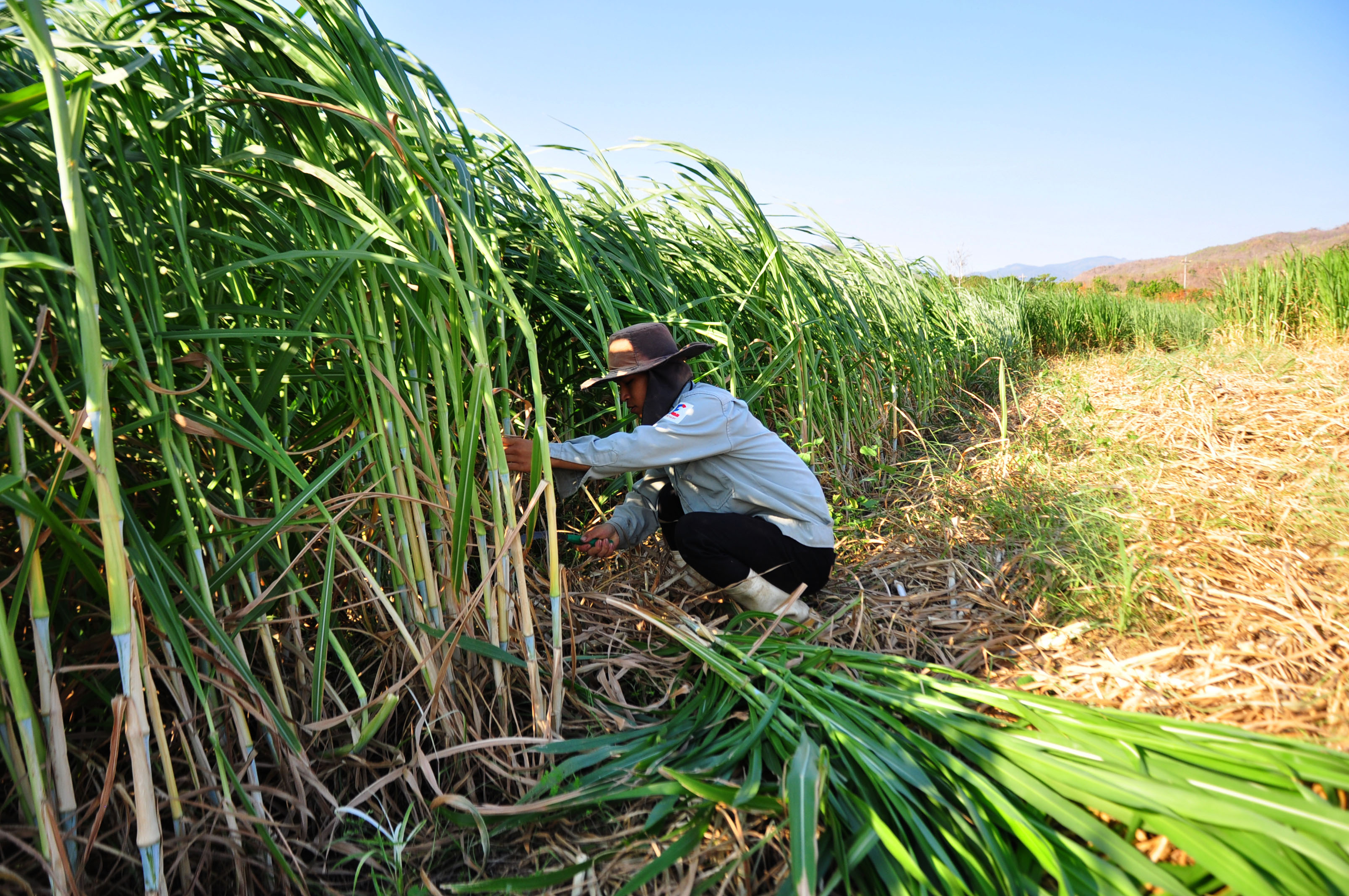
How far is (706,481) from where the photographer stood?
2031 mm

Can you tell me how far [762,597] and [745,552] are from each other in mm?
→ 125

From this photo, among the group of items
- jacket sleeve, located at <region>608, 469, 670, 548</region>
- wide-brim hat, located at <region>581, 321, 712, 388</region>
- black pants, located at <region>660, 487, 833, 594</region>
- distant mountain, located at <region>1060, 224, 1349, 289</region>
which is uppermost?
distant mountain, located at <region>1060, 224, 1349, 289</region>

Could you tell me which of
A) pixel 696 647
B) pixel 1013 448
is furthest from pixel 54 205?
pixel 1013 448

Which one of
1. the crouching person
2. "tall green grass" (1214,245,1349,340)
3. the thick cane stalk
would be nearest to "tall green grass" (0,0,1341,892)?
the thick cane stalk

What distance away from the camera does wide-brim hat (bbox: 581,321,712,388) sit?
180 centimetres

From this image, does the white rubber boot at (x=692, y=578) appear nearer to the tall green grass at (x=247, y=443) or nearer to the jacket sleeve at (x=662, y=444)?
the jacket sleeve at (x=662, y=444)

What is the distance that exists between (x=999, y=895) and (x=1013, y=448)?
7.39 feet

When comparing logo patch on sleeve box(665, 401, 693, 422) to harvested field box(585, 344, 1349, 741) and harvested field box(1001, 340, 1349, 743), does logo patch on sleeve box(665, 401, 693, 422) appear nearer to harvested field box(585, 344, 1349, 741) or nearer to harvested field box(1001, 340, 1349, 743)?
harvested field box(585, 344, 1349, 741)

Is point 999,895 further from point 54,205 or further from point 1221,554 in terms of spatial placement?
point 54,205

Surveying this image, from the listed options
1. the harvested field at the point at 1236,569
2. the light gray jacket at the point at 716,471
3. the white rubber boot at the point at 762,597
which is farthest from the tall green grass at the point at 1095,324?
the white rubber boot at the point at 762,597

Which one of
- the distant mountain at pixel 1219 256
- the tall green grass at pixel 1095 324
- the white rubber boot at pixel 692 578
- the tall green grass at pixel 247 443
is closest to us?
the tall green grass at pixel 247 443

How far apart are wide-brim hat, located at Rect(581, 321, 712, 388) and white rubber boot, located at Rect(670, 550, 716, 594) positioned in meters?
0.53

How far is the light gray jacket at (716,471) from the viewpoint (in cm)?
178

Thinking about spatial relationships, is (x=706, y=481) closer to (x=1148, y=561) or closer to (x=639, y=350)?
(x=639, y=350)
